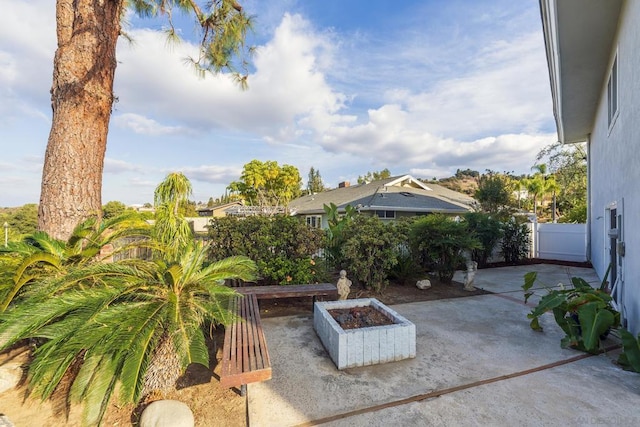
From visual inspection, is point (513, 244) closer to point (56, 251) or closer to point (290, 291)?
point (290, 291)

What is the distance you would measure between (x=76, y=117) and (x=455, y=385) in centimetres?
603

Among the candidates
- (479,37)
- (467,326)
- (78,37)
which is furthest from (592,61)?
(78,37)

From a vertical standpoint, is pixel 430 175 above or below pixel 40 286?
above

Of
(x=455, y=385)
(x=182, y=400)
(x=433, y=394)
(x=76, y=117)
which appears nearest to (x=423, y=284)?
(x=455, y=385)

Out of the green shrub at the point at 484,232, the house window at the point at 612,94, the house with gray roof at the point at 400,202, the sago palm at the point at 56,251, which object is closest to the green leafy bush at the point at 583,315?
the house window at the point at 612,94

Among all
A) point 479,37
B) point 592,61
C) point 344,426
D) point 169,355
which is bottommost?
point 344,426

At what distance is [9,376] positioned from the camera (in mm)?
2945

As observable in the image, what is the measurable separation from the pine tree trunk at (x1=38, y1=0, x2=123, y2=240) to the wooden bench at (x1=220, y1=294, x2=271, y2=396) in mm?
2932

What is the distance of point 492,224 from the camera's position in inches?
404

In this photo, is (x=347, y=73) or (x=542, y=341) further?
(x=347, y=73)

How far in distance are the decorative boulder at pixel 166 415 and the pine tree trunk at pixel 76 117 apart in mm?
3197

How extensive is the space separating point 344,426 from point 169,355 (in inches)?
66.7

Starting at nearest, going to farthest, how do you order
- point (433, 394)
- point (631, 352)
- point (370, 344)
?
point (433, 394), point (631, 352), point (370, 344)

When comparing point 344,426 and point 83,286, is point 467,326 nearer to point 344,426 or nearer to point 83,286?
point 344,426
